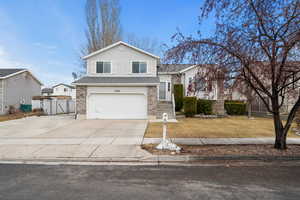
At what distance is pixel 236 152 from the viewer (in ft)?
17.2

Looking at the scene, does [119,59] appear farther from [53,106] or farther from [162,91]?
[53,106]

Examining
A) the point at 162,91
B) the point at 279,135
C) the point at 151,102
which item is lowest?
the point at 279,135

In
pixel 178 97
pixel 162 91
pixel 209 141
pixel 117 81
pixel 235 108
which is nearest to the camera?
pixel 209 141

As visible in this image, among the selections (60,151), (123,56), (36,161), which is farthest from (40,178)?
(123,56)

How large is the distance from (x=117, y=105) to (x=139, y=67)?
418 centimetres

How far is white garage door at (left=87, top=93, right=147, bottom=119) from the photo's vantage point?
1385 centimetres

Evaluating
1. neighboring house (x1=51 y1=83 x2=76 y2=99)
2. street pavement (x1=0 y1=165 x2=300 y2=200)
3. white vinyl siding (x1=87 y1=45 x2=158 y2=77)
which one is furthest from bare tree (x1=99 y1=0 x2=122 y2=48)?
neighboring house (x1=51 y1=83 x2=76 y2=99)

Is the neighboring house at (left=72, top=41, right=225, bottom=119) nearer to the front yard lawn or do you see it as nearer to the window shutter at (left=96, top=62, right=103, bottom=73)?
the window shutter at (left=96, top=62, right=103, bottom=73)

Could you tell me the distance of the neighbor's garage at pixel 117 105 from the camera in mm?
13820

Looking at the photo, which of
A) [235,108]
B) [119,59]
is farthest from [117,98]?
[235,108]

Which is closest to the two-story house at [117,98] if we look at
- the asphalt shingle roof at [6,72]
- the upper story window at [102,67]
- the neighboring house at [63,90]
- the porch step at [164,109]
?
the porch step at [164,109]

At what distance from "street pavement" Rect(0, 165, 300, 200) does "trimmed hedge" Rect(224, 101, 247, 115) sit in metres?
13.6

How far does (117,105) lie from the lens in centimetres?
1388

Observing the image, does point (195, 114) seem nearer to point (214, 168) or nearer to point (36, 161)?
point (214, 168)
